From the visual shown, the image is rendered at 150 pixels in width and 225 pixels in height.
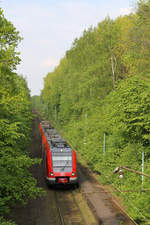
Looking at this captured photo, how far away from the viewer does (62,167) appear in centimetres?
1911

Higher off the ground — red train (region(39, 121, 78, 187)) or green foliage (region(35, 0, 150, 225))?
green foliage (region(35, 0, 150, 225))

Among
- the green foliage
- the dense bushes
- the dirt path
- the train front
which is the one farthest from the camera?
the train front

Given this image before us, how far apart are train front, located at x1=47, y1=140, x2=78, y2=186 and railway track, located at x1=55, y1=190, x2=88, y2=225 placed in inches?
39.7

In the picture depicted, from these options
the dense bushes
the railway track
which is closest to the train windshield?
the railway track

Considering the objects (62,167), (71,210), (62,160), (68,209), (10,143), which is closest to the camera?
(10,143)

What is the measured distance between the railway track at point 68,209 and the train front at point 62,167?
1.01 metres

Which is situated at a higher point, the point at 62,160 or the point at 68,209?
the point at 62,160

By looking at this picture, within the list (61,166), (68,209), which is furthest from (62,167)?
(68,209)

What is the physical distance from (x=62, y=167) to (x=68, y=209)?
351 cm

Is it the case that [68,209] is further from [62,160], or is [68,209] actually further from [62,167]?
[62,160]

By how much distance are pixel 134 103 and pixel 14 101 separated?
7.75m

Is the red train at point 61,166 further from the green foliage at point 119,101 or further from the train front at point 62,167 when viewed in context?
the green foliage at point 119,101

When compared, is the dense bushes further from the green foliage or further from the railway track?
the green foliage

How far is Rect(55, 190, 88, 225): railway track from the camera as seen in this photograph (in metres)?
14.4
